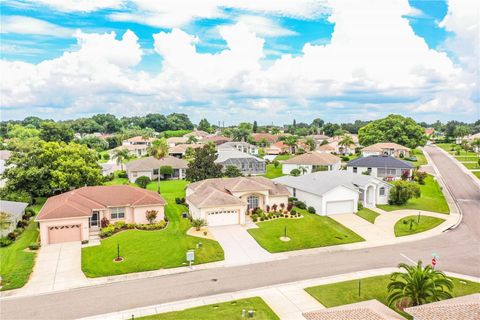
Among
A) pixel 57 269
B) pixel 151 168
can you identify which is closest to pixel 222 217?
pixel 57 269

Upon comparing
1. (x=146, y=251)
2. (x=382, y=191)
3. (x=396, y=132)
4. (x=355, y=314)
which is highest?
(x=396, y=132)

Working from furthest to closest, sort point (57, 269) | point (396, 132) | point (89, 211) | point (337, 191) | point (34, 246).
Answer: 1. point (396, 132)
2. point (337, 191)
3. point (89, 211)
4. point (34, 246)
5. point (57, 269)

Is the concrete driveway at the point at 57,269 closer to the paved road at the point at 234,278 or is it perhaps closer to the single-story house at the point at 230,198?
the paved road at the point at 234,278

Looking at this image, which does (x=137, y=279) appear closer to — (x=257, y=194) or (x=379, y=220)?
(x=257, y=194)

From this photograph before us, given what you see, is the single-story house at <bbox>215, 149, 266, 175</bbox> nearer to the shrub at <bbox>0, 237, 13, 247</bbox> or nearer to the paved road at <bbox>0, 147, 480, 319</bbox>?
the paved road at <bbox>0, 147, 480, 319</bbox>

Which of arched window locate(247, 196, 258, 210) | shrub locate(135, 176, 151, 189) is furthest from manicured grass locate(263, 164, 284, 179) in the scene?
arched window locate(247, 196, 258, 210)

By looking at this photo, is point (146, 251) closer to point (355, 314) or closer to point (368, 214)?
point (355, 314)
